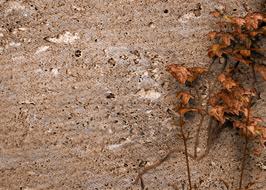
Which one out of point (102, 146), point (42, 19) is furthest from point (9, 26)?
point (102, 146)

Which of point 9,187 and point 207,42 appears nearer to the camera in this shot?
point 9,187

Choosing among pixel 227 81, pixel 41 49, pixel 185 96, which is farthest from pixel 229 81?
pixel 41 49

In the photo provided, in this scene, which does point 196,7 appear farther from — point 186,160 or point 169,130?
point 186,160

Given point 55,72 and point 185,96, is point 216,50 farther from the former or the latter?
point 55,72

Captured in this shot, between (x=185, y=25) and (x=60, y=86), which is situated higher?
(x=185, y=25)

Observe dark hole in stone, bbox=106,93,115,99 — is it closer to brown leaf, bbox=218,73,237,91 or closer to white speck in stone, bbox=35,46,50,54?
white speck in stone, bbox=35,46,50,54

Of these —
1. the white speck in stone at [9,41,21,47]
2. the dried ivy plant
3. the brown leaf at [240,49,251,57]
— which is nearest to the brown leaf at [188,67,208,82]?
the dried ivy plant

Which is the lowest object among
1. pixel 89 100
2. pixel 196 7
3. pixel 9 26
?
pixel 89 100

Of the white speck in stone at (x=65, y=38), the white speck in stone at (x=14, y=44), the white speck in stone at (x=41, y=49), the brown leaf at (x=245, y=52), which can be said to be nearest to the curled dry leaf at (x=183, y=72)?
the brown leaf at (x=245, y=52)
